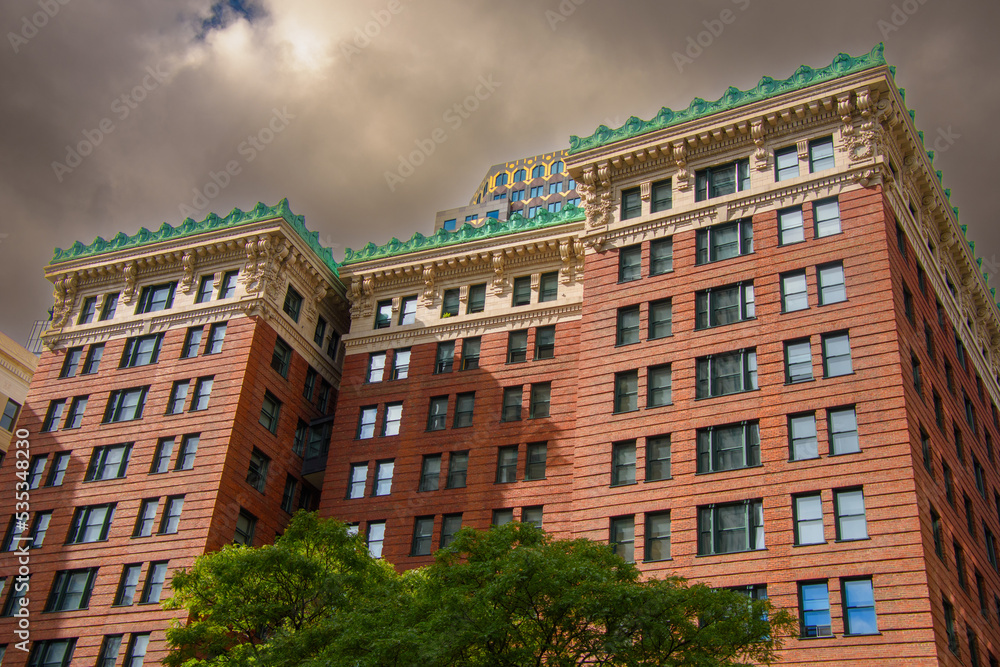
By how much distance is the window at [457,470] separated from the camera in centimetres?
5509

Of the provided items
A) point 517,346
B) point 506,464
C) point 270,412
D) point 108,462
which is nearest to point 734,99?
point 517,346

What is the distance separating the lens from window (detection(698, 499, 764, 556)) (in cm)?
4250

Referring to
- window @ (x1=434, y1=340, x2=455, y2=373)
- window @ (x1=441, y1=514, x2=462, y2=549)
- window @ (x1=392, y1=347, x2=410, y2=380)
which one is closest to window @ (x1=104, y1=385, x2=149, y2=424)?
window @ (x1=392, y1=347, x2=410, y2=380)

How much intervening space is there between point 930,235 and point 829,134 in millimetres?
9100

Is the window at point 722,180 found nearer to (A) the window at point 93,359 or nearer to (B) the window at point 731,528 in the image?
(B) the window at point 731,528

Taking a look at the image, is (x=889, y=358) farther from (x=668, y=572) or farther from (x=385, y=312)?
(x=385, y=312)

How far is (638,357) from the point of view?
49.8 meters

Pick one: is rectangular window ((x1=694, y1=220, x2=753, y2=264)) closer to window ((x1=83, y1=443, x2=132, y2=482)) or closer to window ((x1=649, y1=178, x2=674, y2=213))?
window ((x1=649, y1=178, x2=674, y2=213))

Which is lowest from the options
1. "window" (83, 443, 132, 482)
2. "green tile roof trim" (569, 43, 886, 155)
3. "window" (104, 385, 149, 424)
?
"window" (83, 443, 132, 482)

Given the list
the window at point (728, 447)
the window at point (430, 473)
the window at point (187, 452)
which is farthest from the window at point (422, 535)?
the window at point (728, 447)

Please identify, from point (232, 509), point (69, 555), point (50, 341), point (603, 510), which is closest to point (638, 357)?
point (603, 510)

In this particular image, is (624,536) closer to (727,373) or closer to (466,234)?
(727,373)

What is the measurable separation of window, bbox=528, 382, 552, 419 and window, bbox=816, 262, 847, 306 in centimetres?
1523

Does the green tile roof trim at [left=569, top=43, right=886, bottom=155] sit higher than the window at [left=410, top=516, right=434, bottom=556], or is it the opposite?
the green tile roof trim at [left=569, top=43, right=886, bottom=155]
